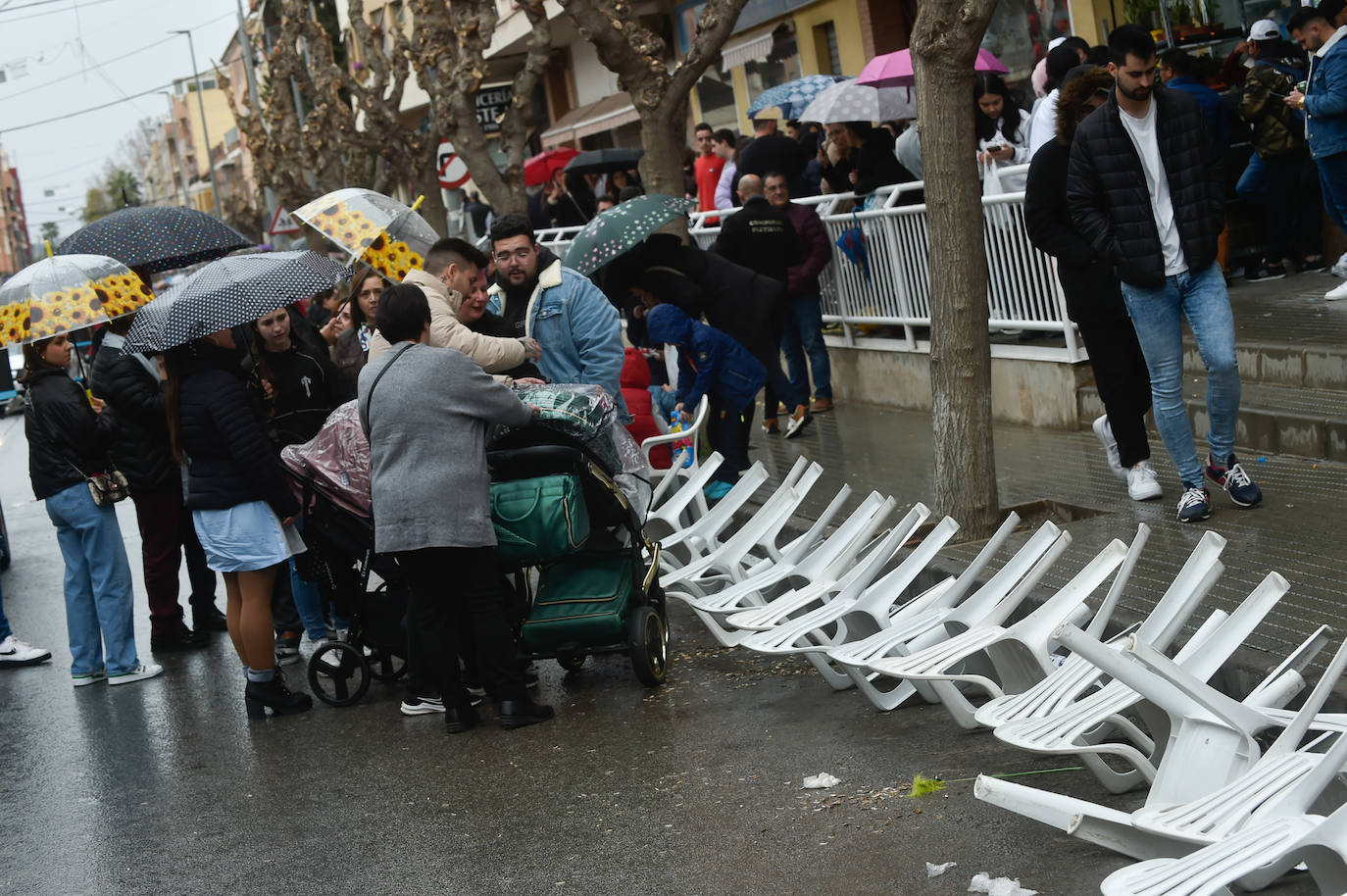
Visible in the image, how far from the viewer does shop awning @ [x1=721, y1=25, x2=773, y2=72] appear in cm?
2497

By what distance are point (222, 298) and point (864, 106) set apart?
736 cm

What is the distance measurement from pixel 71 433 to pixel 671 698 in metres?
3.67

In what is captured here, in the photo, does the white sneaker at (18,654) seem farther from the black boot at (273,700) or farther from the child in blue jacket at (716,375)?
the child in blue jacket at (716,375)

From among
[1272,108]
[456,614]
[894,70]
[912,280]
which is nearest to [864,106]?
[894,70]

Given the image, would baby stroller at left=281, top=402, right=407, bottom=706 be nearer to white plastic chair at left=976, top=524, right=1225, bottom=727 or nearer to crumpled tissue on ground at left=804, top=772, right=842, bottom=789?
crumpled tissue on ground at left=804, top=772, right=842, bottom=789

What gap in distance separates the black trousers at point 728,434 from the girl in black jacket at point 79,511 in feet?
11.1

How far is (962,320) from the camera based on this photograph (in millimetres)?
7977

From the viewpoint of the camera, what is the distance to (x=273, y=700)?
7441 millimetres

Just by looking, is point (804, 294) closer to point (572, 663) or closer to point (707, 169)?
point (707, 169)

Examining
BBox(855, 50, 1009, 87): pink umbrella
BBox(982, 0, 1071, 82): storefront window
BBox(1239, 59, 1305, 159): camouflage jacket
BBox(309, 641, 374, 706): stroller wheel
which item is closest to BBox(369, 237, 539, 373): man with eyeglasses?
BBox(309, 641, 374, 706): stroller wheel

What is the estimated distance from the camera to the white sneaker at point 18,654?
9.39m

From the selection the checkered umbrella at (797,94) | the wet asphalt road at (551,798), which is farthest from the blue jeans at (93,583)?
the checkered umbrella at (797,94)

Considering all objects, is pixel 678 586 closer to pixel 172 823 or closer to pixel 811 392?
pixel 172 823

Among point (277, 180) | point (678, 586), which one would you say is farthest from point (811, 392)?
point (277, 180)
